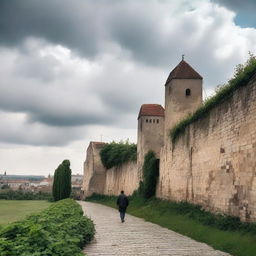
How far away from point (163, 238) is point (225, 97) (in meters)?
6.09

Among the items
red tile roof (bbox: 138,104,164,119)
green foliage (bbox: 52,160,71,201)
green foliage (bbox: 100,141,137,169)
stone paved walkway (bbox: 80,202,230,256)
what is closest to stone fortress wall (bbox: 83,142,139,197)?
green foliage (bbox: 100,141,137,169)

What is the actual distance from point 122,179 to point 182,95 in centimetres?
1941

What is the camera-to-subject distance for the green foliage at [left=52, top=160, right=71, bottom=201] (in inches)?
1849

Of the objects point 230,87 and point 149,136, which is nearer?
point 230,87

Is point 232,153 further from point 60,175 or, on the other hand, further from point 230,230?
point 60,175

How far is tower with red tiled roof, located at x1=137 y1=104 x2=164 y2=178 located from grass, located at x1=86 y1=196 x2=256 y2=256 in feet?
32.0

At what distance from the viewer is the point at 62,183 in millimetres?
47250

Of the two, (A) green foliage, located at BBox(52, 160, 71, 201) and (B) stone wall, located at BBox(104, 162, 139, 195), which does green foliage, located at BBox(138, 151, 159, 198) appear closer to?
(B) stone wall, located at BBox(104, 162, 139, 195)

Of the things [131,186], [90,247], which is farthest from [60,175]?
[90,247]

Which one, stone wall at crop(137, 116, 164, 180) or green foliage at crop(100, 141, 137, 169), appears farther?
green foliage at crop(100, 141, 137, 169)

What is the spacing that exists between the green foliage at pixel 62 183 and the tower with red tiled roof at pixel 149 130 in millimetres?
14635

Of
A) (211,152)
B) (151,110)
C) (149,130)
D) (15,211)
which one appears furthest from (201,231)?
(151,110)

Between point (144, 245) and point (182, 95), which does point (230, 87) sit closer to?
point (144, 245)

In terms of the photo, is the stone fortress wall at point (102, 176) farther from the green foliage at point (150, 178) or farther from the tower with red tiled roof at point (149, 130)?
the green foliage at point (150, 178)
